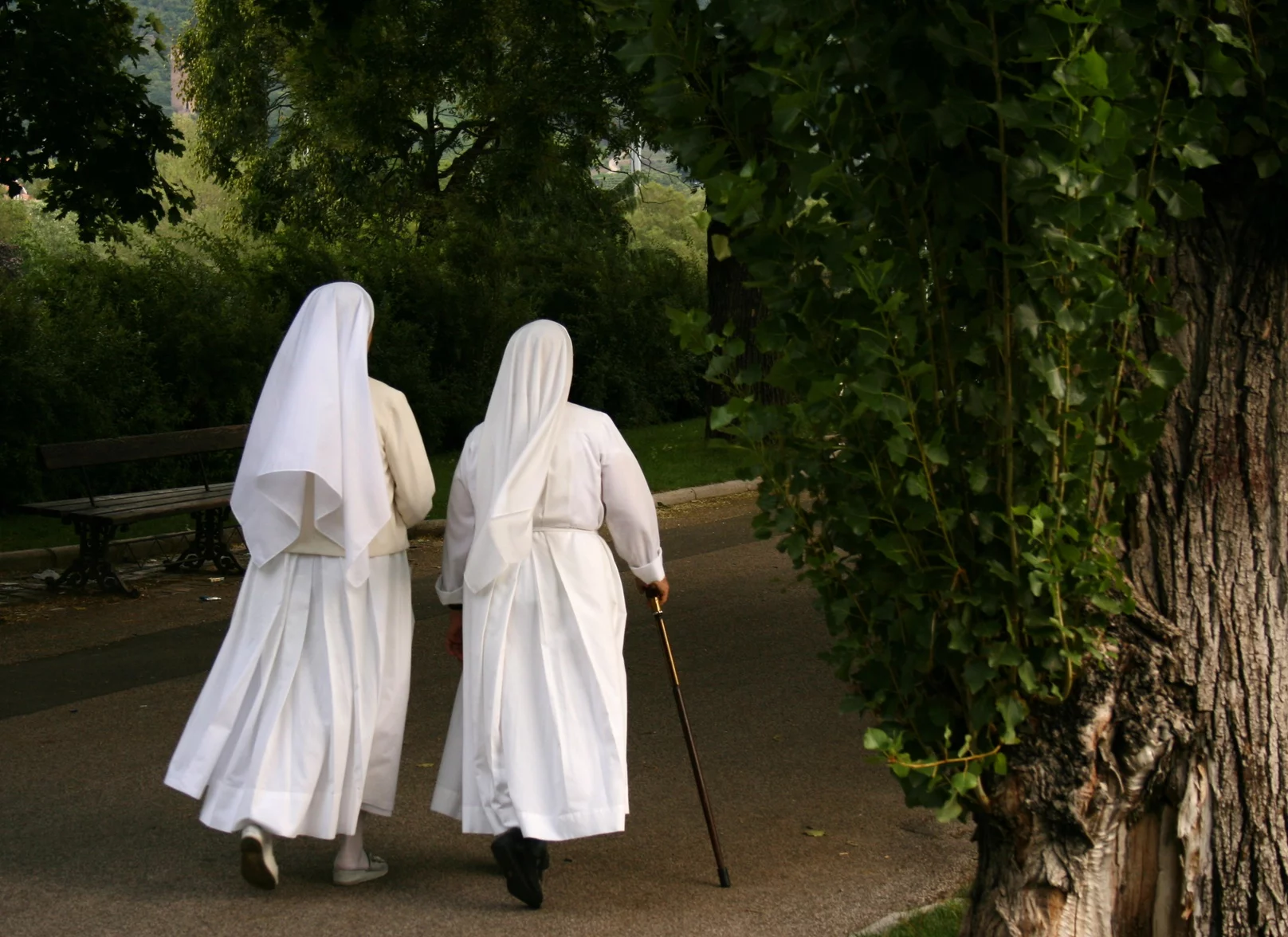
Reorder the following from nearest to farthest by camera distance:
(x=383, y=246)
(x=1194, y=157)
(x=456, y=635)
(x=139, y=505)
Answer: (x=1194, y=157)
(x=456, y=635)
(x=139, y=505)
(x=383, y=246)

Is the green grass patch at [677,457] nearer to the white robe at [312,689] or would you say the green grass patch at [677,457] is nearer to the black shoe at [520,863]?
the white robe at [312,689]

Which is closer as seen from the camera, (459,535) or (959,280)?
(959,280)

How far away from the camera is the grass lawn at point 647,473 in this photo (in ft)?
48.3

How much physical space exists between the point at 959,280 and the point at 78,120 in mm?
11040

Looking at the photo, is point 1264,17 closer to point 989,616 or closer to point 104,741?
point 989,616

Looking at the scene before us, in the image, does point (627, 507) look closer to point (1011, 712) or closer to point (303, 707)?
point (303, 707)

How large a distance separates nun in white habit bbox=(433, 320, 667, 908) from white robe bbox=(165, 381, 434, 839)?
0.23 m

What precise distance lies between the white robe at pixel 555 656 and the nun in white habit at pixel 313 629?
30cm

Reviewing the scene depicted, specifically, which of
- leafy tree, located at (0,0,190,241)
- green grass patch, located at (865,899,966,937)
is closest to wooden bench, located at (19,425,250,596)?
leafy tree, located at (0,0,190,241)

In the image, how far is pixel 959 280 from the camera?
11.1 feet

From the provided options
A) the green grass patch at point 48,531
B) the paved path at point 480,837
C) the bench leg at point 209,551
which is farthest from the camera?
the green grass patch at point 48,531

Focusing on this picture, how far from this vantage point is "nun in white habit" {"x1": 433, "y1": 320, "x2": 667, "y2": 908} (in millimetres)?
5395

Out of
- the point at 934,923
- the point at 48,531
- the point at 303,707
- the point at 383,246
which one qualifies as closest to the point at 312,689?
the point at 303,707

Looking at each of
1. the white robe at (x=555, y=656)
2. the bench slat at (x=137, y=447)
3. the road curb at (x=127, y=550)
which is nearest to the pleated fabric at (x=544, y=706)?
the white robe at (x=555, y=656)
